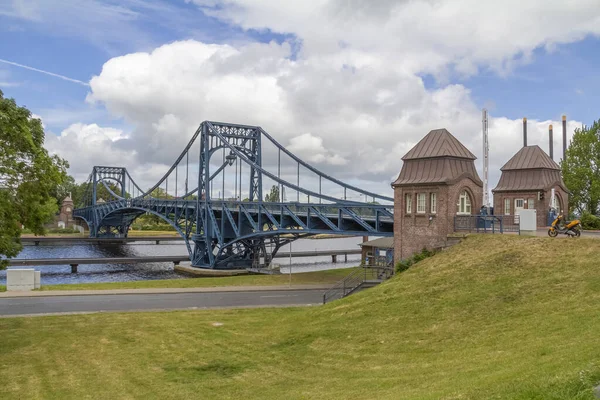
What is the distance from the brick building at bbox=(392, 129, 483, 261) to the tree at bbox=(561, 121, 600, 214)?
63.8 feet

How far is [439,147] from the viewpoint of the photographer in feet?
101

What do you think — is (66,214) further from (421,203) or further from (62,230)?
(421,203)

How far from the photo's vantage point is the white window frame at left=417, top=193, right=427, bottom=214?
30655 millimetres

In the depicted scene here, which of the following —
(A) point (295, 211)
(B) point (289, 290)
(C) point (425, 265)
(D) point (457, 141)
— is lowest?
(B) point (289, 290)

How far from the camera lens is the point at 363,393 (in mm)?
13523

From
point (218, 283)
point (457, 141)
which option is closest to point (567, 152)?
point (457, 141)

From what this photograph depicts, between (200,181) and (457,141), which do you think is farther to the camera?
(200,181)

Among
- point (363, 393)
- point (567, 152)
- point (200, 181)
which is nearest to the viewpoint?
point (363, 393)

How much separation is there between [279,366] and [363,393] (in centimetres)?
512

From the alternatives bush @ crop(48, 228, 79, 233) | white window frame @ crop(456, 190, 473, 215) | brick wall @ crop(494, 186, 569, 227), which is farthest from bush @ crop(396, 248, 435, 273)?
bush @ crop(48, 228, 79, 233)

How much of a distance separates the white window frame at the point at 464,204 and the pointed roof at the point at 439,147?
2.11m

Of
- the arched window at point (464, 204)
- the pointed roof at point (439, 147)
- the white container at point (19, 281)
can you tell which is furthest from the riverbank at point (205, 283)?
the arched window at point (464, 204)

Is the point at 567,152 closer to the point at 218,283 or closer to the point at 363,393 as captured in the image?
the point at 218,283

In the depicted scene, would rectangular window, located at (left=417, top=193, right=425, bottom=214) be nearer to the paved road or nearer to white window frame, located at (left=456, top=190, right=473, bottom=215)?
white window frame, located at (left=456, top=190, right=473, bottom=215)
